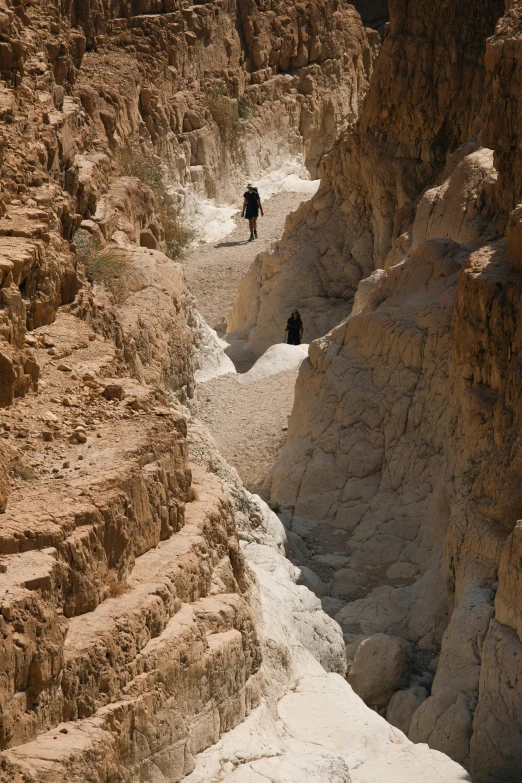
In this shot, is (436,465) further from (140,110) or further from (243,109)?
(243,109)

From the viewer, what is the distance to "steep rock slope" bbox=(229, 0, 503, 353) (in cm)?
2189

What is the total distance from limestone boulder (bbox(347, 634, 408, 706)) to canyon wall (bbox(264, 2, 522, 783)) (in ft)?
0.05

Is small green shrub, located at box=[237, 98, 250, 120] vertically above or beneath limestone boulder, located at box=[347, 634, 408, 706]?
above

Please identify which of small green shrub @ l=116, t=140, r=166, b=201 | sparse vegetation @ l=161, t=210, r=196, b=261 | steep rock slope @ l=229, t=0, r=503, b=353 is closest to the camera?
steep rock slope @ l=229, t=0, r=503, b=353

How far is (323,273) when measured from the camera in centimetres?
2355

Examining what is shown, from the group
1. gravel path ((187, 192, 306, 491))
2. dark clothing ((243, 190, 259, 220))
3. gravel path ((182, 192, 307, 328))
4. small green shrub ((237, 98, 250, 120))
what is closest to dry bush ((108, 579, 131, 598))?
gravel path ((187, 192, 306, 491))

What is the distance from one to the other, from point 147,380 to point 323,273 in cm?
1073

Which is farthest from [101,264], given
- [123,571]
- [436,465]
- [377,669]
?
[123,571]

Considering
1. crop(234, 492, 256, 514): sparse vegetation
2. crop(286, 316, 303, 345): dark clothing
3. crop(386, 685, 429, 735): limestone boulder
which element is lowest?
crop(386, 685, 429, 735): limestone boulder

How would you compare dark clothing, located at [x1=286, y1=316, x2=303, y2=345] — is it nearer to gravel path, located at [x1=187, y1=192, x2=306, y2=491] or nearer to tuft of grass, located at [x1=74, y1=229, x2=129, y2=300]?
gravel path, located at [x1=187, y1=192, x2=306, y2=491]

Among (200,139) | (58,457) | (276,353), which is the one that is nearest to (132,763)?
(58,457)

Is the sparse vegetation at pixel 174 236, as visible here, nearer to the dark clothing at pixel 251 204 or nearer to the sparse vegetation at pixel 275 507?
the dark clothing at pixel 251 204

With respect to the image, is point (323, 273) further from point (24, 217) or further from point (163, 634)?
point (163, 634)

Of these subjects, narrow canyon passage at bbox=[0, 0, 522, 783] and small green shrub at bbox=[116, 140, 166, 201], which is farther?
small green shrub at bbox=[116, 140, 166, 201]
